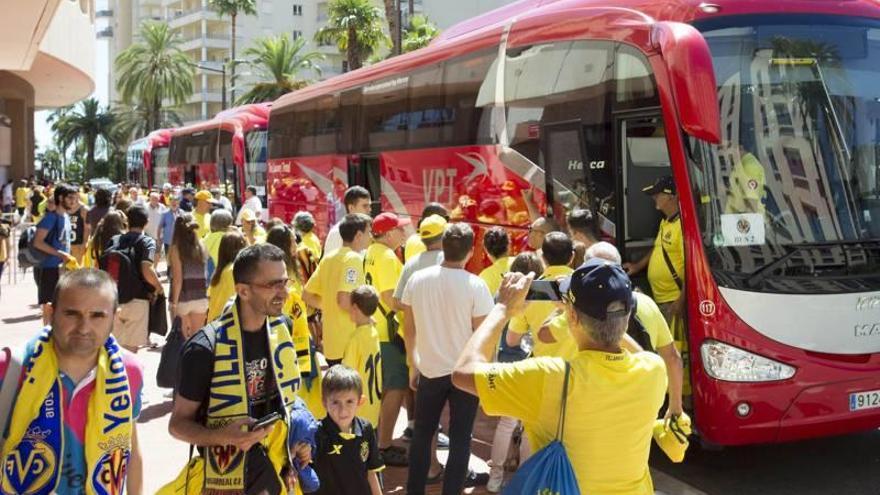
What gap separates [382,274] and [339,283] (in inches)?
17.7

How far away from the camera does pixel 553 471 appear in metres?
2.91

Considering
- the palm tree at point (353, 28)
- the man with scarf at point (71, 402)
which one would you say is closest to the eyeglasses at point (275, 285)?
the man with scarf at point (71, 402)

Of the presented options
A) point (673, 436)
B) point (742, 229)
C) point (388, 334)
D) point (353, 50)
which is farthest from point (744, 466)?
point (353, 50)

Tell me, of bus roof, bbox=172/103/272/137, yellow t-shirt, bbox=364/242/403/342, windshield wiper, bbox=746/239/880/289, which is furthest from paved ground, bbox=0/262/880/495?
bus roof, bbox=172/103/272/137

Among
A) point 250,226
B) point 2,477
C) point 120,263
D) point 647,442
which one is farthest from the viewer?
point 250,226

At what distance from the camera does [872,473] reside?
6508mm

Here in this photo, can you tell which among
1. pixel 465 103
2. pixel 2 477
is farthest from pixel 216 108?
pixel 2 477

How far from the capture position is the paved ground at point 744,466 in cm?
624

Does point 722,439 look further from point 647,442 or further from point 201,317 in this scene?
point 201,317

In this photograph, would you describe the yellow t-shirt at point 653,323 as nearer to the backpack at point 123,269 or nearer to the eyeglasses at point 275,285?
the eyeglasses at point 275,285

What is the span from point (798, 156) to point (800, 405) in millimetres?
1751

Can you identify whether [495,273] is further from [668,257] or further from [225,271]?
[225,271]

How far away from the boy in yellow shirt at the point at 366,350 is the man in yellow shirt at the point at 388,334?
73 centimetres

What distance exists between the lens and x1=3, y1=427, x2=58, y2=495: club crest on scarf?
115 inches
